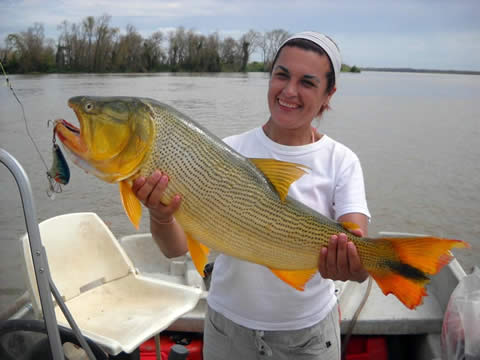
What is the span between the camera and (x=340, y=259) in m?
1.91

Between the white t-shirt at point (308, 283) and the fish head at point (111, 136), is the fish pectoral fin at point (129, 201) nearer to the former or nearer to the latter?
the fish head at point (111, 136)

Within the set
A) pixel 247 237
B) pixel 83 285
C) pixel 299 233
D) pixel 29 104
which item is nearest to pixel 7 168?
pixel 247 237

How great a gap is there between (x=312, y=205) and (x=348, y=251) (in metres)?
0.33

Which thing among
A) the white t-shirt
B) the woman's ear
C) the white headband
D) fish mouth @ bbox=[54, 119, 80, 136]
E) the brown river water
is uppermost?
the white headband

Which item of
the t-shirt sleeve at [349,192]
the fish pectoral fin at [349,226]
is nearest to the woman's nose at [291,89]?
the t-shirt sleeve at [349,192]

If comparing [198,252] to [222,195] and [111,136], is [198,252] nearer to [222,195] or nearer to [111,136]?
[222,195]

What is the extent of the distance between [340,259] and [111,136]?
1.18 meters

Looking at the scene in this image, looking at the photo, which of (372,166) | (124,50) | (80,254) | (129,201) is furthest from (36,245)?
(124,50)

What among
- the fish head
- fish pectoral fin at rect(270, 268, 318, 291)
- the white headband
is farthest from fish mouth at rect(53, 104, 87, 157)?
the white headband

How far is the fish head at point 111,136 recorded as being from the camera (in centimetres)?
172

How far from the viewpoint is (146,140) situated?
5.69 feet

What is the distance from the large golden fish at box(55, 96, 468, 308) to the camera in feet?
5.72

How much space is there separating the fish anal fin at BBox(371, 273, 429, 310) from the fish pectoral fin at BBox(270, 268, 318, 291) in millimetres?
323

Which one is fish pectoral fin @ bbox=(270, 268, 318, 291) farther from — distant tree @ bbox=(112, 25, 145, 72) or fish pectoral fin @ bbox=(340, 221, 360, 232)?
distant tree @ bbox=(112, 25, 145, 72)
